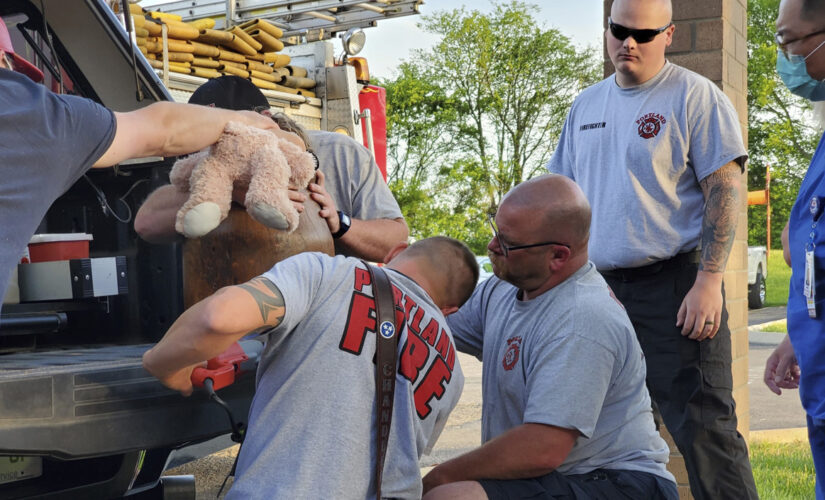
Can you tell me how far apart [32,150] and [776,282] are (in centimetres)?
2931

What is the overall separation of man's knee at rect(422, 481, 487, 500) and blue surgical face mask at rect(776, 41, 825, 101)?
4.78 ft

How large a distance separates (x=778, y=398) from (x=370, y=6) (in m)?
5.66

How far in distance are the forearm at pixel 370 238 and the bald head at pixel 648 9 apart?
126 cm

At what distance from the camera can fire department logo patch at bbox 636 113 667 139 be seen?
3.70 m

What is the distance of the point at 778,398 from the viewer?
8469 mm

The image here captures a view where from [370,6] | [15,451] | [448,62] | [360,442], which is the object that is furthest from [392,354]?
[448,62]

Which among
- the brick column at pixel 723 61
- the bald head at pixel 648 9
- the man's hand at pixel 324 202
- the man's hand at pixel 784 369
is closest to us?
the man's hand at pixel 324 202

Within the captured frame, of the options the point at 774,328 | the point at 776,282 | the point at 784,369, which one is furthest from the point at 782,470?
the point at 776,282

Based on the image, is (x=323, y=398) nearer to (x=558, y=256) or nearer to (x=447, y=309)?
(x=447, y=309)

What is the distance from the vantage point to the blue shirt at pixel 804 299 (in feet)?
7.96

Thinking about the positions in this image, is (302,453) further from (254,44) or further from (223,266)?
(254,44)

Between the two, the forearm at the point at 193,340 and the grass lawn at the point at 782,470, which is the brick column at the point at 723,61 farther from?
the forearm at the point at 193,340

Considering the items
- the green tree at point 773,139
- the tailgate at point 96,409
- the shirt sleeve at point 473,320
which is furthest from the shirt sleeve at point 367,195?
the green tree at point 773,139

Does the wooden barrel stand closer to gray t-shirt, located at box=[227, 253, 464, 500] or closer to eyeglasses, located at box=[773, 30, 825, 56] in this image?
gray t-shirt, located at box=[227, 253, 464, 500]
